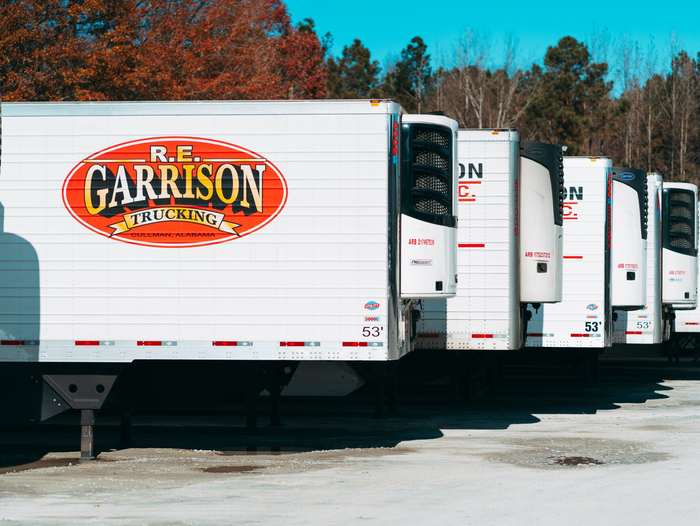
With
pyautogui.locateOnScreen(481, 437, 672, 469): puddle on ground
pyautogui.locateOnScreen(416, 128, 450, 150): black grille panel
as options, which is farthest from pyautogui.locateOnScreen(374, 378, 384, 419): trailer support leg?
pyautogui.locateOnScreen(416, 128, 450, 150): black grille panel

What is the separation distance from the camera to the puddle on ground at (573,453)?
10891 millimetres

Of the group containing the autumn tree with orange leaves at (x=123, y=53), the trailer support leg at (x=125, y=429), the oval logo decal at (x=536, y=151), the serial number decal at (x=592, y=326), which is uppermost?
the autumn tree with orange leaves at (x=123, y=53)

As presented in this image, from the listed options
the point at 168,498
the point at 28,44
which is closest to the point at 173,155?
the point at 168,498

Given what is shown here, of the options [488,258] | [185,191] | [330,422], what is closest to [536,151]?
[488,258]

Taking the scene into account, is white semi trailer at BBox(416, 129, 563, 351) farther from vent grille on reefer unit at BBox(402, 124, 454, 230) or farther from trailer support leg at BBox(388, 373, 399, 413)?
→ vent grille on reefer unit at BBox(402, 124, 454, 230)

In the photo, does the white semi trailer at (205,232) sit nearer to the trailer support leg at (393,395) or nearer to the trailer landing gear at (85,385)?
the trailer landing gear at (85,385)

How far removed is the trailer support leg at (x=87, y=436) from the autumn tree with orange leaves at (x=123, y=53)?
45.8ft

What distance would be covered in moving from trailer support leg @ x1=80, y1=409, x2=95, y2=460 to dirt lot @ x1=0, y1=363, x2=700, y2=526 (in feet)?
0.67

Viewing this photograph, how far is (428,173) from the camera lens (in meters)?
11.1

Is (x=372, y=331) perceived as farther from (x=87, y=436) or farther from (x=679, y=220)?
(x=679, y=220)

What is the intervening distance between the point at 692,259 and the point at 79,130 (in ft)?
42.1

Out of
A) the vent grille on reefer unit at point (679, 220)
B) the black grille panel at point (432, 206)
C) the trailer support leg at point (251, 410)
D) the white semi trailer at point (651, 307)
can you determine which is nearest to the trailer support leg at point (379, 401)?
the trailer support leg at point (251, 410)

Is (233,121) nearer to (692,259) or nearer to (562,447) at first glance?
(562,447)

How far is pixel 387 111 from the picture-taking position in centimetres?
1076
